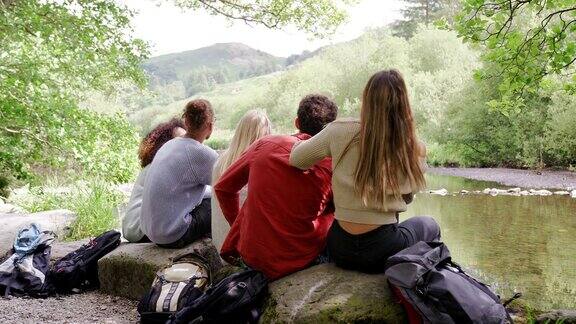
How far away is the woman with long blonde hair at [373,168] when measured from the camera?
269 centimetres

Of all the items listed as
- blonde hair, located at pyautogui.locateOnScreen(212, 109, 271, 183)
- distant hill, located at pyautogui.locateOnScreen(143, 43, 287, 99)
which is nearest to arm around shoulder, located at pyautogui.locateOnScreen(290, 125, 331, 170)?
blonde hair, located at pyautogui.locateOnScreen(212, 109, 271, 183)

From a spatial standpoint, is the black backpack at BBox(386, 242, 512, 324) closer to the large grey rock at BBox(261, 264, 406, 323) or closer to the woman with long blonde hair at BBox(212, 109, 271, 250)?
the large grey rock at BBox(261, 264, 406, 323)

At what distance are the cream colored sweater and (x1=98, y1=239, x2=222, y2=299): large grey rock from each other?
4.90 ft

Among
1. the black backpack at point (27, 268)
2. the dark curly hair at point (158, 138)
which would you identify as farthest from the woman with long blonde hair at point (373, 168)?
the black backpack at point (27, 268)

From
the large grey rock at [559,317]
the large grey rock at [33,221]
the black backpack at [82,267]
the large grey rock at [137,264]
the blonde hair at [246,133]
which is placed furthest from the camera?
the large grey rock at [33,221]

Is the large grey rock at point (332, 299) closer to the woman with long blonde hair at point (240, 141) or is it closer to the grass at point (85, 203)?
the woman with long blonde hair at point (240, 141)

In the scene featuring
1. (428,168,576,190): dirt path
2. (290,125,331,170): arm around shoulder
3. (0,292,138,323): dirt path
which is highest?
(290,125,331,170): arm around shoulder

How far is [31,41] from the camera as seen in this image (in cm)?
683

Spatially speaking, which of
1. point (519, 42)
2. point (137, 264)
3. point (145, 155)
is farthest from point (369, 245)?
point (519, 42)

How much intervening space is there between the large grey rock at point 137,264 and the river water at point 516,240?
342 centimetres

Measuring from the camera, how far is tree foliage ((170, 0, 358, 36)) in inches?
378

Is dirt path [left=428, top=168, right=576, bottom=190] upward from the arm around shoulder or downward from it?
downward

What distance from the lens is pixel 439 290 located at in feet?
7.94

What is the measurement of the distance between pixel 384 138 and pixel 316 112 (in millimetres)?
608
